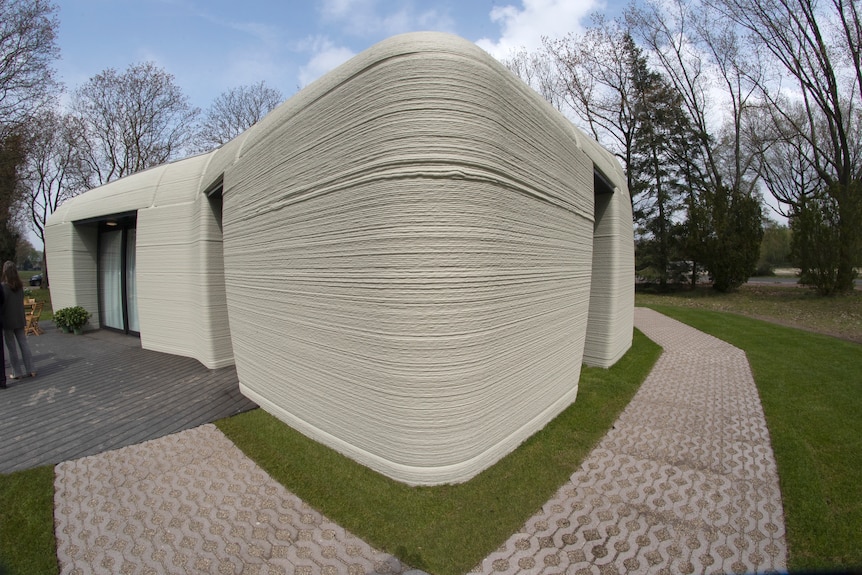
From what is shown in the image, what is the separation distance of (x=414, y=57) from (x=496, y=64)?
0.86m

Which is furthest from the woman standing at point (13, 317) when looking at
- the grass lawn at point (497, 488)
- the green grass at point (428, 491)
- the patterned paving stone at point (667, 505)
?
the patterned paving stone at point (667, 505)

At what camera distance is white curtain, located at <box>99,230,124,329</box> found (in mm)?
9630

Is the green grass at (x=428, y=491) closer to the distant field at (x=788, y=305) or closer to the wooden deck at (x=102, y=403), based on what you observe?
the wooden deck at (x=102, y=403)

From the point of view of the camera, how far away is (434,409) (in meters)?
3.07

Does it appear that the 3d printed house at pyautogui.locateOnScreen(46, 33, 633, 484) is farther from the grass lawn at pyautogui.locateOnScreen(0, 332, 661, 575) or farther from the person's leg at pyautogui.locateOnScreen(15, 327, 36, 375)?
the person's leg at pyautogui.locateOnScreen(15, 327, 36, 375)

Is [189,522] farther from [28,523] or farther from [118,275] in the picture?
[118,275]

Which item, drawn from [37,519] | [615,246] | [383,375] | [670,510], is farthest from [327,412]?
[615,246]

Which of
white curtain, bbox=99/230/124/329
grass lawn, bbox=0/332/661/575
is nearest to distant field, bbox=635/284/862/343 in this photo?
grass lawn, bbox=0/332/661/575

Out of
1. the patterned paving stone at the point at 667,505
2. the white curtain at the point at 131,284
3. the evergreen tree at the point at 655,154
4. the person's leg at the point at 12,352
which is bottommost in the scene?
the patterned paving stone at the point at 667,505

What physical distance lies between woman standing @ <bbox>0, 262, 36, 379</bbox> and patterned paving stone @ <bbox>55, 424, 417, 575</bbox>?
4031 mm

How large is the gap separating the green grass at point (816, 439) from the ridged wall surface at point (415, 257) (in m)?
2.21

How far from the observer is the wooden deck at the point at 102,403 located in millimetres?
3908

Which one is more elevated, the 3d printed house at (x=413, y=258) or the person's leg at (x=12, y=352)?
the 3d printed house at (x=413, y=258)

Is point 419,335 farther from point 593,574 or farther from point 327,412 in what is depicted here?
point 593,574
